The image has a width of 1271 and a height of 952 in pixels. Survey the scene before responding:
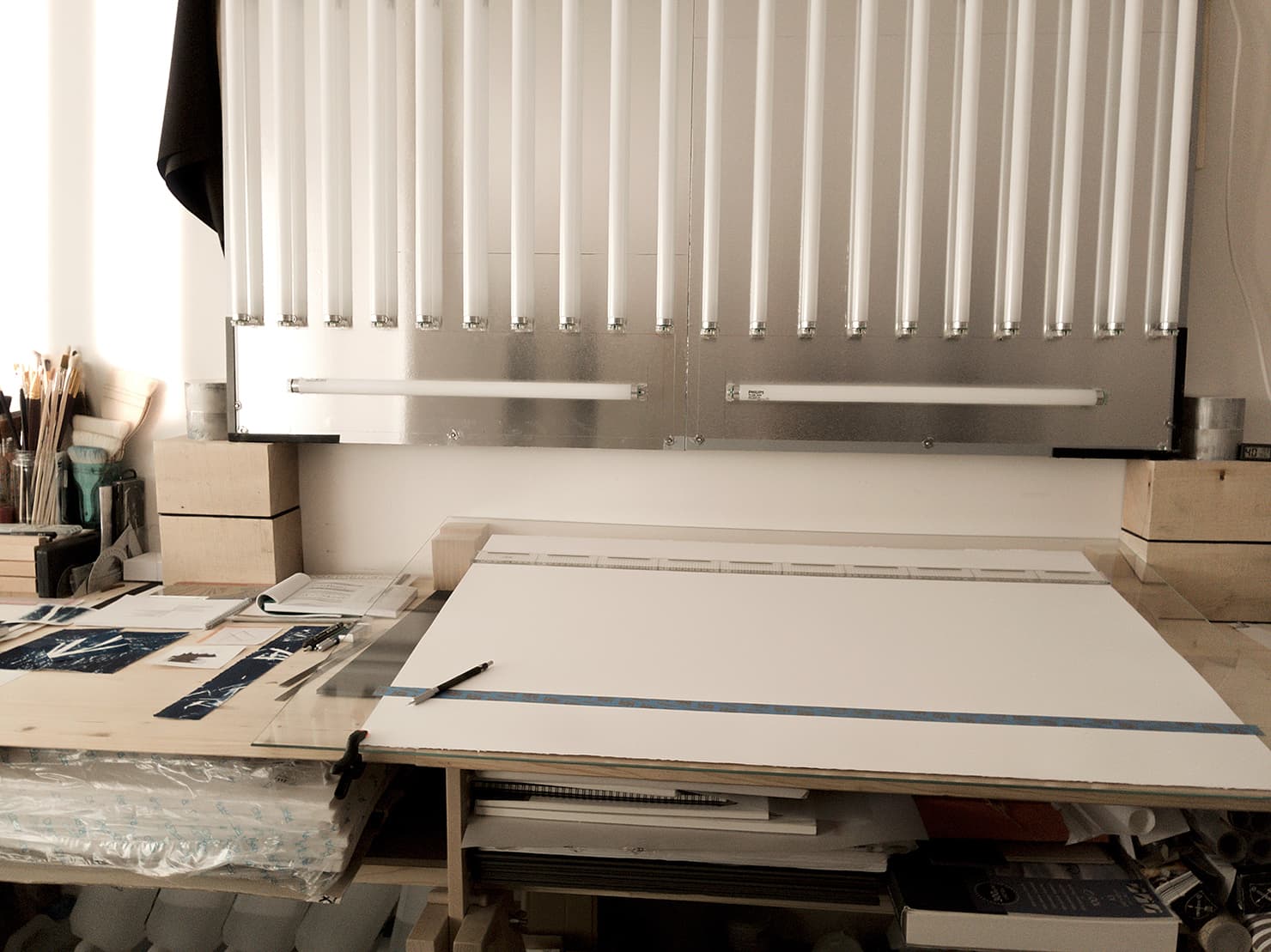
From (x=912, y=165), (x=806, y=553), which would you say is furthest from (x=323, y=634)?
(x=912, y=165)

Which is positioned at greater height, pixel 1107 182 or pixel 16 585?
pixel 1107 182

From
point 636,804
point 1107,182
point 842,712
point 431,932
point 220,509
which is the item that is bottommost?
point 431,932

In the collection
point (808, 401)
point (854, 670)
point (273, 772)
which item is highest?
point (808, 401)

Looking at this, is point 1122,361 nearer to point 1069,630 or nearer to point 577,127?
point 1069,630

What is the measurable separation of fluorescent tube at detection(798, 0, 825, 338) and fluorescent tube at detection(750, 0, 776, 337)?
0.20 feet

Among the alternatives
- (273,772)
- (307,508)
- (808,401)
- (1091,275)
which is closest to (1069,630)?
(808,401)

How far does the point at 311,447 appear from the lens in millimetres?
1810

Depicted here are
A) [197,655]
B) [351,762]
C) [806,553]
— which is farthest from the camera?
[806,553]

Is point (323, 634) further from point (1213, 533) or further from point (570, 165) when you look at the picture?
point (1213, 533)

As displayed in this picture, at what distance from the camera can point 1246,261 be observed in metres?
1.62

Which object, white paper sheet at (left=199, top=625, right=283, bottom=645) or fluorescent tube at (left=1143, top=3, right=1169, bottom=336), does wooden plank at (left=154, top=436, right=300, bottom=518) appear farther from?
fluorescent tube at (left=1143, top=3, right=1169, bottom=336)

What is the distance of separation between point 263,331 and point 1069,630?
147cm

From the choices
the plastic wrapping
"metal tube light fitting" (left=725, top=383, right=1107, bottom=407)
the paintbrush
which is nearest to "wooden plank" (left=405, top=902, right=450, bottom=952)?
the plastic wrapping

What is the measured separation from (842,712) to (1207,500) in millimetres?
942
